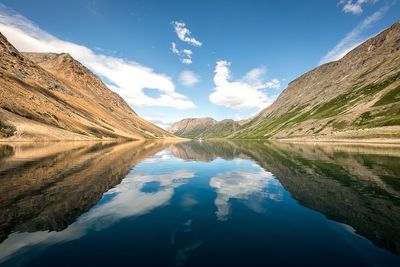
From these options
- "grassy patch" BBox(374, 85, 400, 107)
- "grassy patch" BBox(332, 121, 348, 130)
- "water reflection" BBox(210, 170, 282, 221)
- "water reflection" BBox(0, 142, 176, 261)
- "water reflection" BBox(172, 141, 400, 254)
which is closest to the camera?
"water reflection" BBox(0, 142, 176, 261)

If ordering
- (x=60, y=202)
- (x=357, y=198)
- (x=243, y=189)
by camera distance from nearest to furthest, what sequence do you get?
(x=60, y=202) < (x=357, y=198) < (x=243, y=189)

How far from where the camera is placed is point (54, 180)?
31844 millimetres

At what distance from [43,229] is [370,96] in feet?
746

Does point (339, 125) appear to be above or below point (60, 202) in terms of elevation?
above

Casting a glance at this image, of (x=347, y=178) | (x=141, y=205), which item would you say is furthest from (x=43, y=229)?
(x=347, y=178)

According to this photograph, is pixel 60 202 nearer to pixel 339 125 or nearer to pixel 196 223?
pixel 196 223

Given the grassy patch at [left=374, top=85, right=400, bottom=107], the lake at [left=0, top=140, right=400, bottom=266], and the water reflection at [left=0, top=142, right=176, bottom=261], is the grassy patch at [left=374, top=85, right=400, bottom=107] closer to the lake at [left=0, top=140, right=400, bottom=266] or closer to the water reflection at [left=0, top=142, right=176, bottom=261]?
the lake at [left=0, top=140, right=400, bottom=266]

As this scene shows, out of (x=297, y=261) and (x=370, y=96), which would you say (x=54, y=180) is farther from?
(x=370, y=96)

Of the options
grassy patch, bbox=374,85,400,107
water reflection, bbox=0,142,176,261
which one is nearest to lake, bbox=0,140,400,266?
water reflection, bbox=0,142,176,261

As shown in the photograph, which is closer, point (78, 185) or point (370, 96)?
point (78, 185)

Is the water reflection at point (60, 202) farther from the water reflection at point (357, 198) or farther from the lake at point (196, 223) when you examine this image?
the water reflection at point (357, 198)

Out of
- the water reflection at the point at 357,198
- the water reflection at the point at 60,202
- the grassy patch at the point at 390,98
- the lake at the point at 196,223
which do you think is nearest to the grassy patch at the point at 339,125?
the grassy patch at the point at 390,98

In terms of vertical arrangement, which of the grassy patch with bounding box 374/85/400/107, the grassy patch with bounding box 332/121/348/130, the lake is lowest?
the lake

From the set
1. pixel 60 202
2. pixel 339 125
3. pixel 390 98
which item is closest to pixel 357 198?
pixel 60 202
